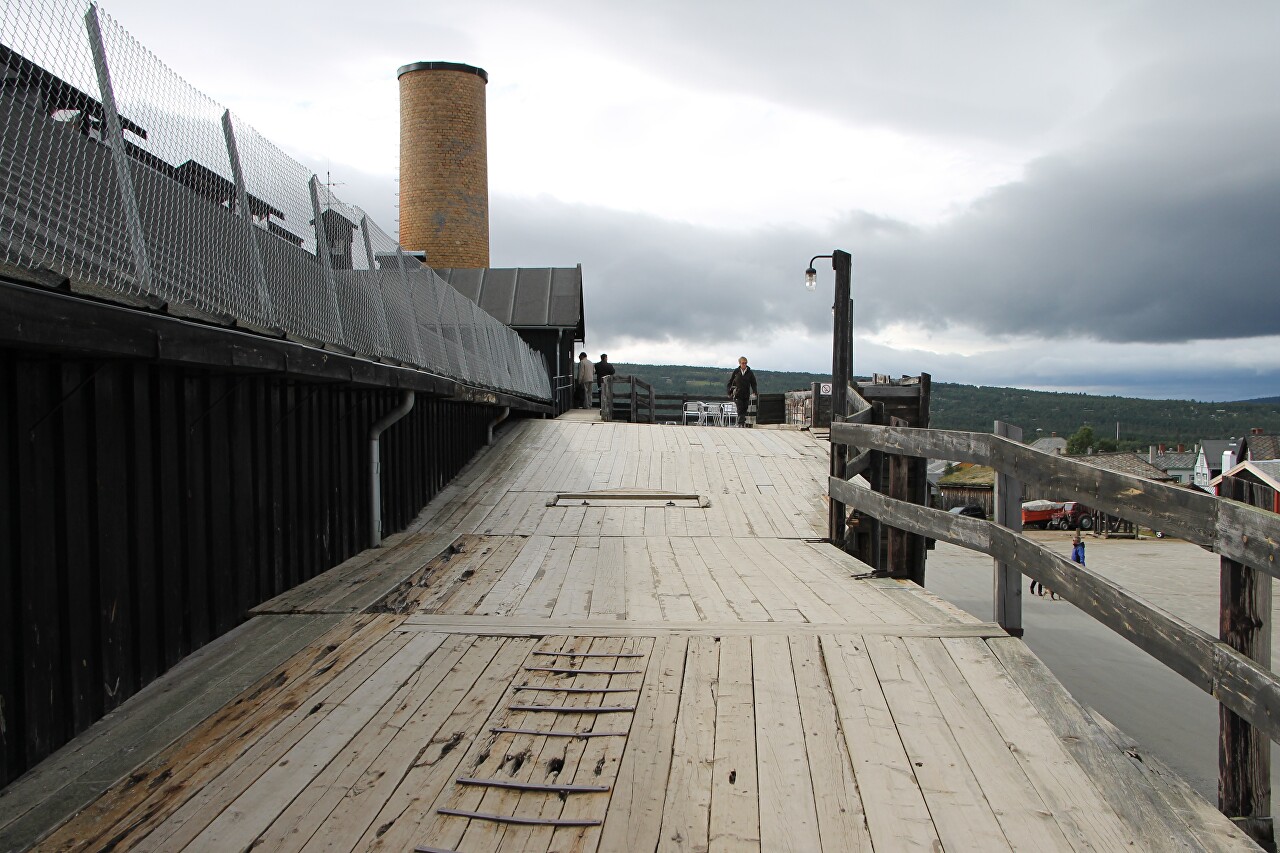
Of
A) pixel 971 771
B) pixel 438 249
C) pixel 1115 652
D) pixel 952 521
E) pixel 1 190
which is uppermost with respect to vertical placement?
pixel 438 249

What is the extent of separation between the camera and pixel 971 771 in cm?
338

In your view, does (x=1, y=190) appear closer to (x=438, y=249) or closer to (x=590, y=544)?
(x=590, y=544)

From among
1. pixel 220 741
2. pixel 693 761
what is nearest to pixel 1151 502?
pixel 693 761

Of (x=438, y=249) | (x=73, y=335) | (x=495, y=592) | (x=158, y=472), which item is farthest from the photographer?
(x=438, y=249)

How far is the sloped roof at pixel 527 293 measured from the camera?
1048 inches

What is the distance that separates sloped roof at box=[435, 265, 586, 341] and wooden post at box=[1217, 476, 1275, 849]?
78.5ft

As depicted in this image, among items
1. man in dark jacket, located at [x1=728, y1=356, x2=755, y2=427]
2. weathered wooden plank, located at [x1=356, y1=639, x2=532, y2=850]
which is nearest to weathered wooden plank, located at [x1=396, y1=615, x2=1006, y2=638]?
weathered wooden plank, located at [x1=356, y1=639, x2=532, y2=850]

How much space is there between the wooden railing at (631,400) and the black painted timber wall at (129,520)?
53.4 feet

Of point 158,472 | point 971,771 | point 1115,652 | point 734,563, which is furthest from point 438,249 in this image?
point 971,771

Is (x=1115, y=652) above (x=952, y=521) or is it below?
below

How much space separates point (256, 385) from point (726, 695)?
3.49m

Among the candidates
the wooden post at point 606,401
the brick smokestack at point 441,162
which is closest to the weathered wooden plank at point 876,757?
the wooden post at point 606,401

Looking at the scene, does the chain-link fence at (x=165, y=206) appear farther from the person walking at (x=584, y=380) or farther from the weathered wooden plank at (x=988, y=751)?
the person walking at (x=584, y=380)

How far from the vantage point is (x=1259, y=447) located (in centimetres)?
5759
